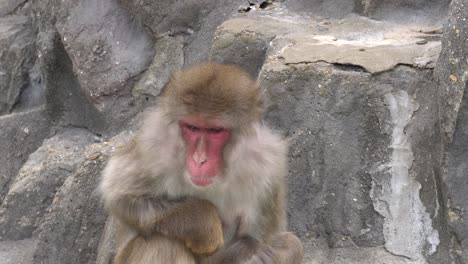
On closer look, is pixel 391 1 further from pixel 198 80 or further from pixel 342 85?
pixel 198 80

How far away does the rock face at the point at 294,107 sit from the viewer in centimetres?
380

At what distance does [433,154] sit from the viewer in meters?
3.76

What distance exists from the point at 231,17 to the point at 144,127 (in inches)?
68.5

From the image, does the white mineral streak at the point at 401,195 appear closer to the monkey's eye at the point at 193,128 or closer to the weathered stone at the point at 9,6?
the monkey's eye at the point at 193,128

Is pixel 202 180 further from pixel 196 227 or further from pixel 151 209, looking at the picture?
pixel 151 209

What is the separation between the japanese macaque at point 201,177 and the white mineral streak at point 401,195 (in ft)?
2.21

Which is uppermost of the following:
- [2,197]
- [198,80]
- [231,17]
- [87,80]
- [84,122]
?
[198,80]

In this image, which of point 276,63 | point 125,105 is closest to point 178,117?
point 276,63

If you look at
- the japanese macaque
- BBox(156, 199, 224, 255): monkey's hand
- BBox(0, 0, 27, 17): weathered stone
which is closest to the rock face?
BBox(0, 0, 27, 17): weathered stone

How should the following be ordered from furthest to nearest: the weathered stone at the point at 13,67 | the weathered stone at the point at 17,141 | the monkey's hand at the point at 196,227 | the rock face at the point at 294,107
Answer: the weathered stone at the point at 13,67, the weathered stone at the point at 17,141, the rock face at the point at 294,107, the monkey's hand at the point at 196,227

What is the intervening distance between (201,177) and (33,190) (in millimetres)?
1943

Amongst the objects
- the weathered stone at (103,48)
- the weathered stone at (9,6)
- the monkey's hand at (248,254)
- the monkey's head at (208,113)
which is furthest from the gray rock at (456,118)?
the weathered stone at (9,6)

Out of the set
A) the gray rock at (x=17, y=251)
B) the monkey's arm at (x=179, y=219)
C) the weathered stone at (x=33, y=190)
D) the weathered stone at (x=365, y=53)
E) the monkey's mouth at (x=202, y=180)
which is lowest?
the gray rock at (x=17, y=251)

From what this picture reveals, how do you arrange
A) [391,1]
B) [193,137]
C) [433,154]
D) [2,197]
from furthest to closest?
1. [2,197]
2. [391,1]
3. [433,154]
4. [193,137]
